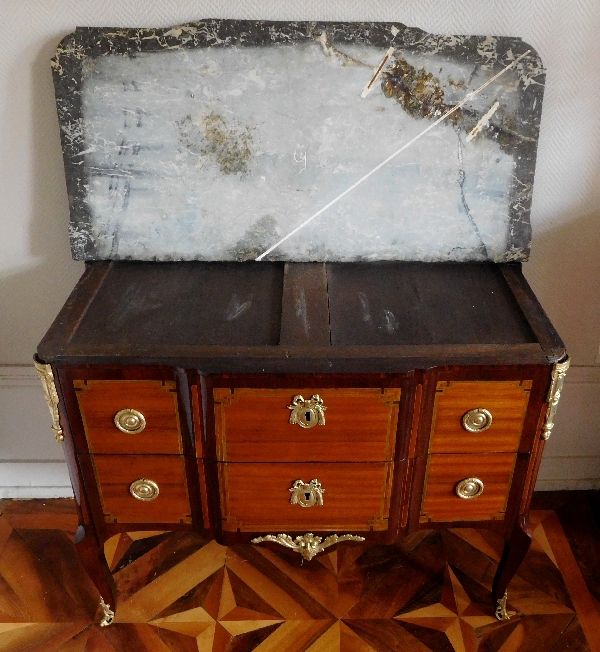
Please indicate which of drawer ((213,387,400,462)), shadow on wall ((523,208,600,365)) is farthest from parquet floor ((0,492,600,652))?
shadow on wall ((523,208,600,365))

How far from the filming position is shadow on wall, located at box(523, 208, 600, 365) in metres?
1.44

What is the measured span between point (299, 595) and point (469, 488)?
0.53 metres

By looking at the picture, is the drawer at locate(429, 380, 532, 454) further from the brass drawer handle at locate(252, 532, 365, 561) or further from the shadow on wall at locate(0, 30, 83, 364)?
the shadow on wall at locate(0, 30, 83, 364)

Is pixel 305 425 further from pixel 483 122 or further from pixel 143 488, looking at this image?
pixel 483 122

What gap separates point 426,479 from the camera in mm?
1222

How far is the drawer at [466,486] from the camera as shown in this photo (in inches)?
47.2

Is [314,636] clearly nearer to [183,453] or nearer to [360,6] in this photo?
[183,453]

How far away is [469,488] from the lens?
123cm

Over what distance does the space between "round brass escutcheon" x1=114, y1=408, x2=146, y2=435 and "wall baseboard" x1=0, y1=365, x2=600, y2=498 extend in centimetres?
57

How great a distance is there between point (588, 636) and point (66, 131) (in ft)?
5.07

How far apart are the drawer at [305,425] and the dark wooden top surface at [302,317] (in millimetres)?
61

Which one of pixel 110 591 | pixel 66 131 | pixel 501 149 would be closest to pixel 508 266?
pixel 501 149

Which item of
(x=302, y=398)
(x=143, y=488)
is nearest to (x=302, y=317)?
(x=302, y=398)

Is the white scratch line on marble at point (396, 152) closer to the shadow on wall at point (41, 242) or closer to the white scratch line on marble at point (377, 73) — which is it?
the white scratch line on marble at point (377, 73)
